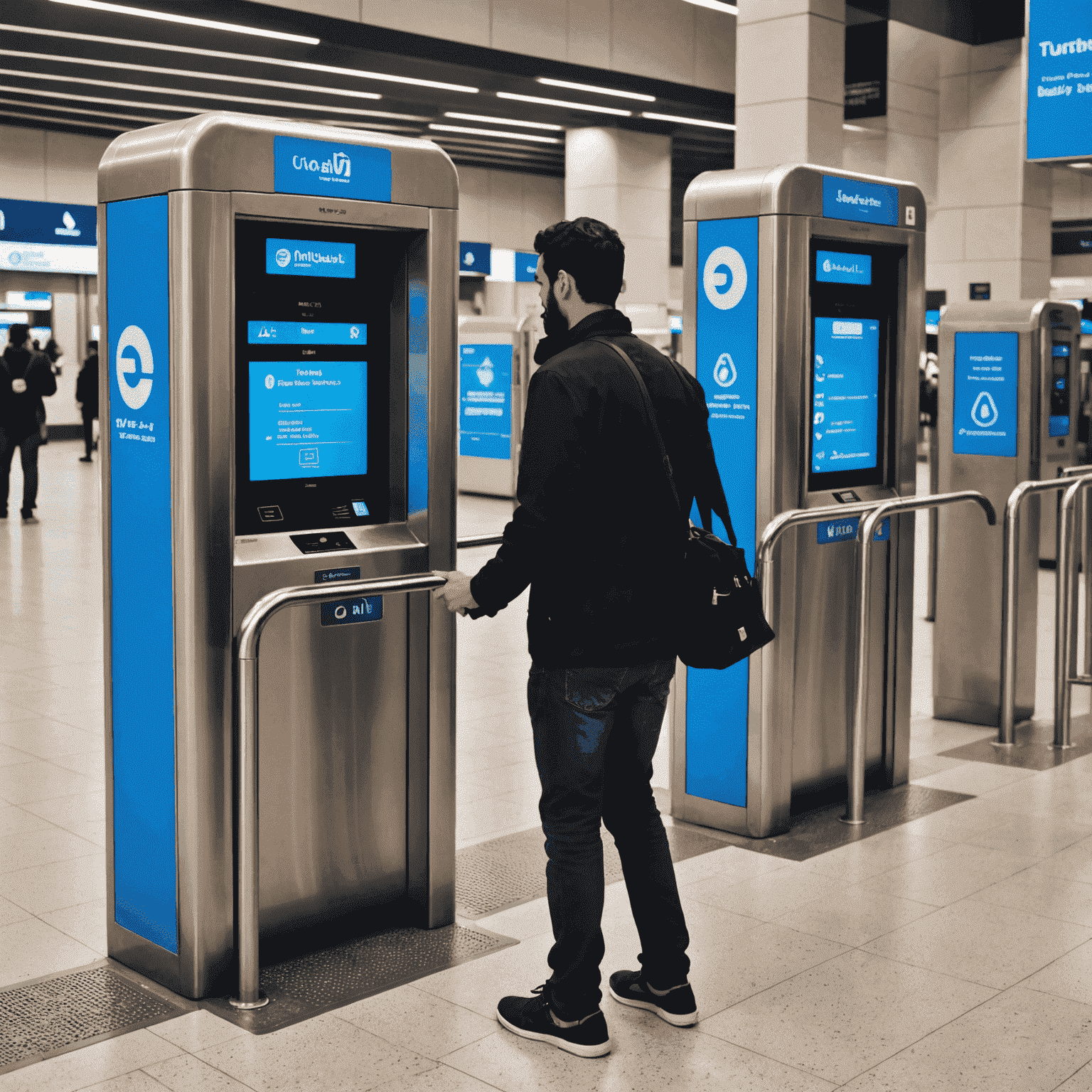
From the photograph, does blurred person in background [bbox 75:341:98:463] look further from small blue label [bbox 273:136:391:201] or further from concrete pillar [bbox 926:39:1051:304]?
small blue label [bbox 273:136:391:201]

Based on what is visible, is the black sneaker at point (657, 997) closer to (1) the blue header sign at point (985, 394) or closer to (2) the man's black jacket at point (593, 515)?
(2) the man's black jacket at point (593, 515)

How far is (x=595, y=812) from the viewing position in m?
2.83

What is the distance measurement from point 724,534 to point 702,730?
653 millimetres

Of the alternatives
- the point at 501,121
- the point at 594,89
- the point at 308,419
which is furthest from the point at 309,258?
the point at 501,121

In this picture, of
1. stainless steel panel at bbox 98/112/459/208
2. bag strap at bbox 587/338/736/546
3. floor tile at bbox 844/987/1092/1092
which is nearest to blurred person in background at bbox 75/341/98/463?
stainless steel panel at bbox 98/112/459/208

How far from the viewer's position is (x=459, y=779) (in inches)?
198

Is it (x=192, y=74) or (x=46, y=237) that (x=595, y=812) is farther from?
(x=46, y=237)

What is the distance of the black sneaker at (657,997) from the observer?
2.98 metres

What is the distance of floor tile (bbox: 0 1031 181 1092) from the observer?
2.67 meters

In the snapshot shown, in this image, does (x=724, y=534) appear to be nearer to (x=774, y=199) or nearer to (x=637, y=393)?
(x=774, y=199)

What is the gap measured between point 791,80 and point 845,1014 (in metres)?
7.27

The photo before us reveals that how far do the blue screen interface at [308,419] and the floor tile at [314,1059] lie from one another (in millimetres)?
1240

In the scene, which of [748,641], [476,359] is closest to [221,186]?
[748,641]

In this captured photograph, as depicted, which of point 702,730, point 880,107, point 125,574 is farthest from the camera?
point 880,107
